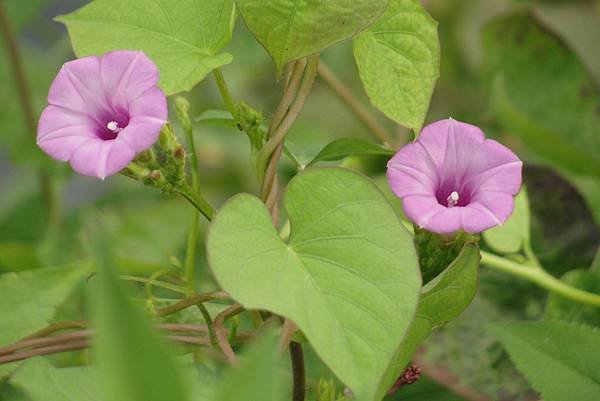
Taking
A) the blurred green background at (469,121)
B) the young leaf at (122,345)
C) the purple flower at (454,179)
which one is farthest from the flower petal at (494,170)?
the young leaf at (122,345)

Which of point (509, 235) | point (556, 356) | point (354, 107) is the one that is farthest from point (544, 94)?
point (556, 356)

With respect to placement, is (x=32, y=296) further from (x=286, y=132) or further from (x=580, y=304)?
(x=580, y=304)

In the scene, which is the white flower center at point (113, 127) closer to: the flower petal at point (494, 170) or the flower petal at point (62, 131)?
the flower petal at point (62, 131)

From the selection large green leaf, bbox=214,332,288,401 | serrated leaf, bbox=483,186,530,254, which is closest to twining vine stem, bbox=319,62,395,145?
serrated leaf, bbox=483,186,530,254

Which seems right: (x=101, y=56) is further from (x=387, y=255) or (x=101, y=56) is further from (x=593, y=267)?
(x=593, y=267)

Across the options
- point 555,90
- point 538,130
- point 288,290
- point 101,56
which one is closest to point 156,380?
point 288,290
